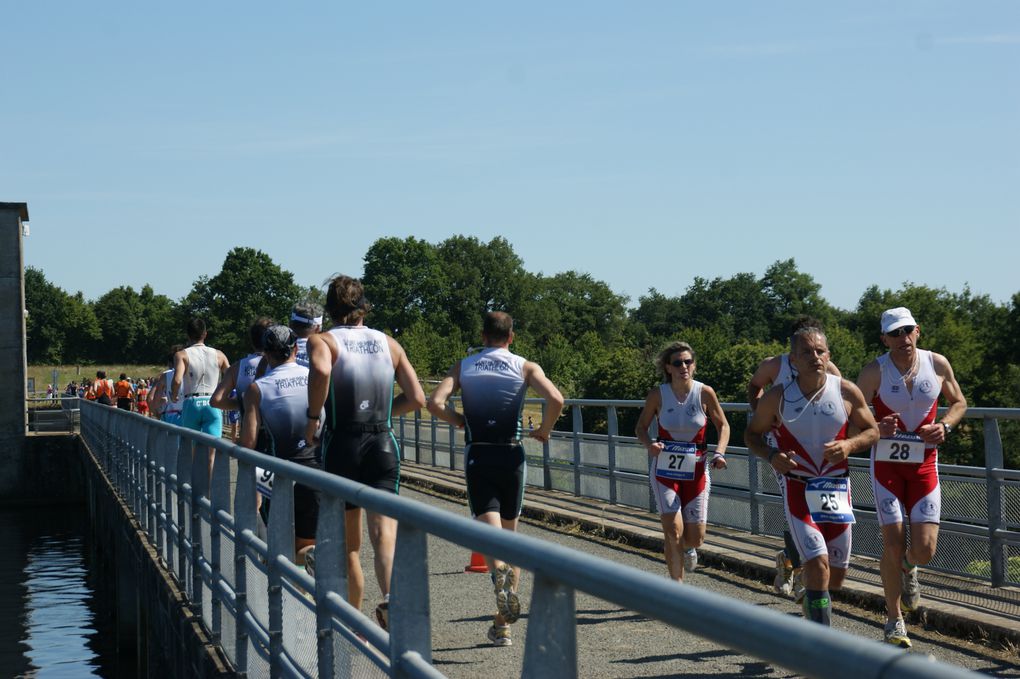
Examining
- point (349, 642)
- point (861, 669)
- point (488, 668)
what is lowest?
point (488, 668)

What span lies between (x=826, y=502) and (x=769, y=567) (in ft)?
10.3

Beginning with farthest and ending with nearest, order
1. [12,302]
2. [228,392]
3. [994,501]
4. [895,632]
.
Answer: [12,302]
[228,392]
[994,501]
[895,632]

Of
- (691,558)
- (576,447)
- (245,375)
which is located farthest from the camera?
(576,447)

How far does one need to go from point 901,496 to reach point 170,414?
374 inches

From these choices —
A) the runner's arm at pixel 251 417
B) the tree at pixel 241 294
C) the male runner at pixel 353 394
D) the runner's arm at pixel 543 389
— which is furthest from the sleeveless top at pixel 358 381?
the tree at pixel 241 294

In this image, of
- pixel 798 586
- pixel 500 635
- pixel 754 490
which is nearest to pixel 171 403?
pixel 754 490

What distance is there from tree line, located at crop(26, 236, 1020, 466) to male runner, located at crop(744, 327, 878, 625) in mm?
66769

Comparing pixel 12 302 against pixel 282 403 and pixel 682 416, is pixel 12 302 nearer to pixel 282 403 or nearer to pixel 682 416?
pixel 282 403

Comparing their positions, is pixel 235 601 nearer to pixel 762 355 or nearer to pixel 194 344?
pixel 194 344

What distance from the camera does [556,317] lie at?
5586 inches

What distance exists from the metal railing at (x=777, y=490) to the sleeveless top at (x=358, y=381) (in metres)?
3.68

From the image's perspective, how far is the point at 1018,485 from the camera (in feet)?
28.1

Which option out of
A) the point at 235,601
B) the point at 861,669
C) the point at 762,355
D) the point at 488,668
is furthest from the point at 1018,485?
the point at 762,355

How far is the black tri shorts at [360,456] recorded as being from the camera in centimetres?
685
